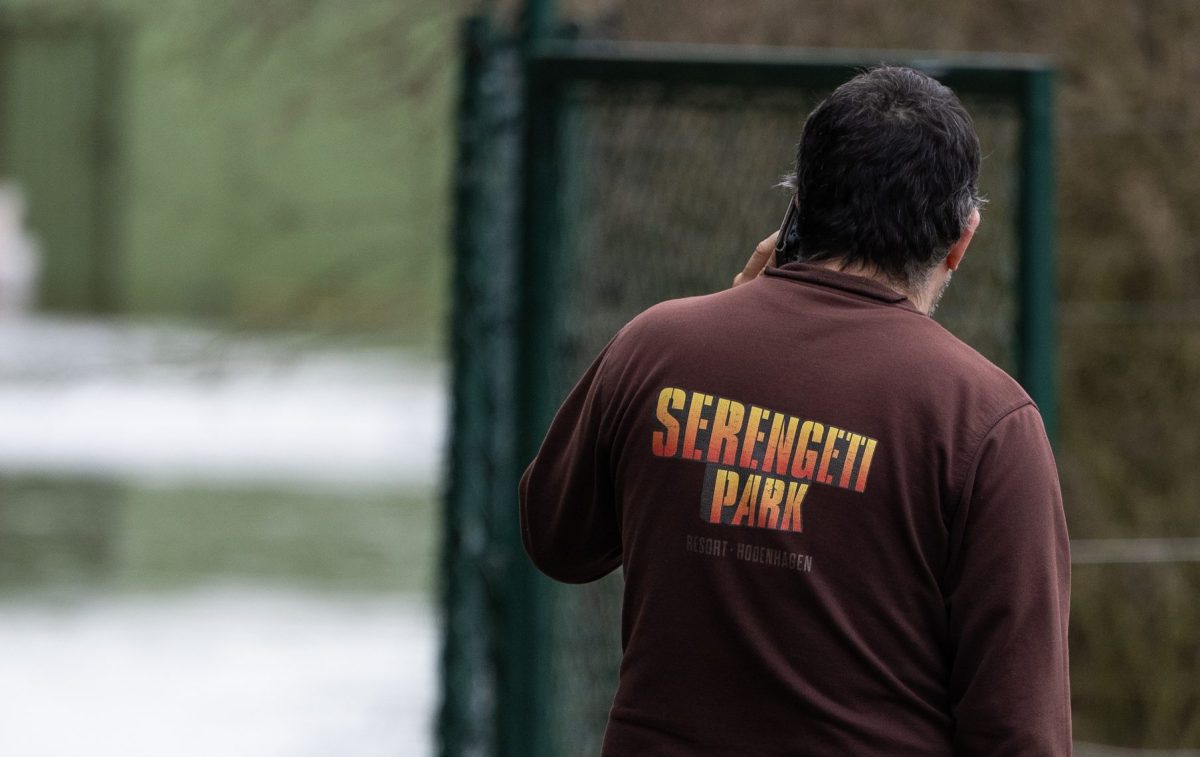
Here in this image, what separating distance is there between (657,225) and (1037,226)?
0.80 metres

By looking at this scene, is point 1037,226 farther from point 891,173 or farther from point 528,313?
point 891,173

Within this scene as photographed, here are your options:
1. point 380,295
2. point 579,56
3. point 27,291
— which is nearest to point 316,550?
point 380,295

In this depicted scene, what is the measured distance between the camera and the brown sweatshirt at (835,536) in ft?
6.06

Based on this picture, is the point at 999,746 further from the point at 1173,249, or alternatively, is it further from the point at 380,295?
the point at 380,295

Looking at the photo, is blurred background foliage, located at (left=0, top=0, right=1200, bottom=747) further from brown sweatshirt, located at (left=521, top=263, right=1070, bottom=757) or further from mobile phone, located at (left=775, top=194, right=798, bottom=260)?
brown sweatshirt, located at (left=521, top=263, right=1070, bottom=757)

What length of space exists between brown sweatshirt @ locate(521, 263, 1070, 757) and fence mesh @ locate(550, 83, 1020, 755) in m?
1.31

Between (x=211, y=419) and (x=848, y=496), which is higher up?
(x=848, y=496)

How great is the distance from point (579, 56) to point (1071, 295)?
224cm

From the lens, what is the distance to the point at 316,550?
10.9m

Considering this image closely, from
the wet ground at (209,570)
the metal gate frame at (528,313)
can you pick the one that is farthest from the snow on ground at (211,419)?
the metal gate frame at (528,313)

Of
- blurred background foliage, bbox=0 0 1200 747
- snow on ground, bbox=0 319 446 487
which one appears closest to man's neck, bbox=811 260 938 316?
blurred background foliage, bbox=0 0 1200 747

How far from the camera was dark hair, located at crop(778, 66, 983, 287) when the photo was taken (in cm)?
196

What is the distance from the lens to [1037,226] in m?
3.08

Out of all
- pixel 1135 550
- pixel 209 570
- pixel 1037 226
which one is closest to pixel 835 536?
pixel 1037 226
